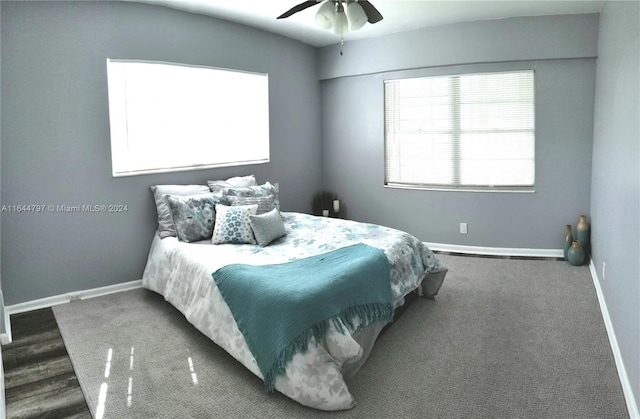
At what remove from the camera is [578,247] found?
4.82 meters

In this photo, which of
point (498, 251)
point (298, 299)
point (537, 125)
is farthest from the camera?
point (498, 251)

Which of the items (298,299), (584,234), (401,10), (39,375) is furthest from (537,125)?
(39,375)

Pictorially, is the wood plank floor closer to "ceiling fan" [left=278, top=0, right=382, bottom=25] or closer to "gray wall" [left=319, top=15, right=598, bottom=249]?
"ceiling fan" [left=278, top=0, right=382, bottom=25]

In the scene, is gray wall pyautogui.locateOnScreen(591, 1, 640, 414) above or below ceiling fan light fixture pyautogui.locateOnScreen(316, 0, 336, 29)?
below

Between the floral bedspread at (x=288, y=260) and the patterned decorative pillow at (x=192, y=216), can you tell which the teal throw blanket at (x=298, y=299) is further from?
the patterned decorative pillow at (x=192, y=216)

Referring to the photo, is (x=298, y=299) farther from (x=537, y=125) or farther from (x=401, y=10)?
(x=537, y=125)

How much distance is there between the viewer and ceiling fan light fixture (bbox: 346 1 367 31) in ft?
10.6

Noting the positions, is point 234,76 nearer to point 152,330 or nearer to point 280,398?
point 152,330

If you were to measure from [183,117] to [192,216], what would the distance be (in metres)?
1.17

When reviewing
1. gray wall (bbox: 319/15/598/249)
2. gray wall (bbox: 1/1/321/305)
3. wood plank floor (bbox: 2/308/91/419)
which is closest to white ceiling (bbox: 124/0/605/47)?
gray wall (bbox: 319/15/598/249)

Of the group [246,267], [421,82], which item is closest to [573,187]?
[421,82]

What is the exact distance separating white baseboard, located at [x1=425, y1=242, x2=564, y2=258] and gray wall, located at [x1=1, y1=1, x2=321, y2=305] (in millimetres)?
2713

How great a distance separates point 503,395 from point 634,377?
602 mm

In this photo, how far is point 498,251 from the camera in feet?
17.7
